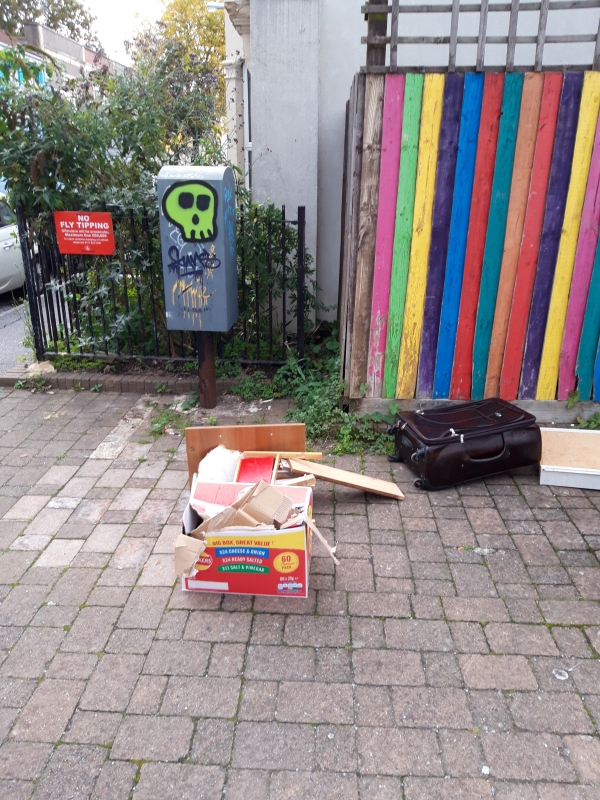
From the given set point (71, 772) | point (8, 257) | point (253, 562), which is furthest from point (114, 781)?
point (8, 257)

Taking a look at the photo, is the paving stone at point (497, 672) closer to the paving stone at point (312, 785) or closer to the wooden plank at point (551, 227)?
the paving stone at point (312, 785)

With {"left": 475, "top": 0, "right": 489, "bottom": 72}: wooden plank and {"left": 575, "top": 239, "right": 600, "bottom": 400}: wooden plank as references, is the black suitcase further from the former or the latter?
{"left": 475, "top": 0, "right": 489, "bottom": 72}: wooden plank

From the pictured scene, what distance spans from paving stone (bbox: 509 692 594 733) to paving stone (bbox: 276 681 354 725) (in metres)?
0.68

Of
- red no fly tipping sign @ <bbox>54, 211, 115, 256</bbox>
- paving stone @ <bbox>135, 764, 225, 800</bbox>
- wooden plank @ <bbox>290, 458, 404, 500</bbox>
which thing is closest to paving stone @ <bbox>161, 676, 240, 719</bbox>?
paving stone @ <bbox>135, 764, 225, 800</bbox>

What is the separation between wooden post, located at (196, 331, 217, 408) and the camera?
17.2 feet

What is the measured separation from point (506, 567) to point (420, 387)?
5.90ft

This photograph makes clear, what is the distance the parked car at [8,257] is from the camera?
9110mm

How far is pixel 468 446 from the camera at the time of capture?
159 inches

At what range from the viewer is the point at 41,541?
3.57m

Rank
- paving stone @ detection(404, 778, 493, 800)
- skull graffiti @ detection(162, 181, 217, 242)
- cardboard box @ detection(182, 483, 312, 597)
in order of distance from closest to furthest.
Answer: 1. paving stone @ detection(404, 778, 493, 800)
2. cardboard box @ detection(182, 483, 312, 597)
3. skull graffiti @ detection(162, 181, 217, 242)

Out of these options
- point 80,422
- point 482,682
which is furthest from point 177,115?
point 482,682

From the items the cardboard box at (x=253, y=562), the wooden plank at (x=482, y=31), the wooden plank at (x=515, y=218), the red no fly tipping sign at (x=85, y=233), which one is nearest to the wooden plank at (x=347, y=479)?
the cardboard box at (x=253, y=562)

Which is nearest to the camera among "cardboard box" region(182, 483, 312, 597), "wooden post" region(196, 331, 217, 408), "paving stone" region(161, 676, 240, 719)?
"paving stone" region(161, 676, 240, 719)

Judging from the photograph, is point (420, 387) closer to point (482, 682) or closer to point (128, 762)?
point (482, 682)
